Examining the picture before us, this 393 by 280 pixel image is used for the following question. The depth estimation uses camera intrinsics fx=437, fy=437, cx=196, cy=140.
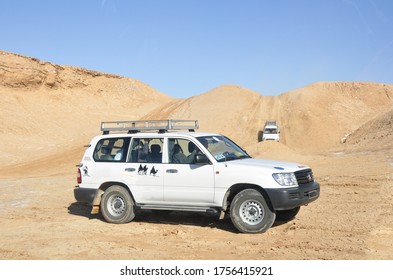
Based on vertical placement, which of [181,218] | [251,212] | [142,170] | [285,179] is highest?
[142,170]

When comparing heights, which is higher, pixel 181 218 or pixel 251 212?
pixel 251 212

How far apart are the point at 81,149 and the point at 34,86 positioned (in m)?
26.6

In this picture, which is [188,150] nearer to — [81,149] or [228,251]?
[228,251]

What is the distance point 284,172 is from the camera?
7457 mm

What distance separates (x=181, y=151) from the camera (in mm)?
8500

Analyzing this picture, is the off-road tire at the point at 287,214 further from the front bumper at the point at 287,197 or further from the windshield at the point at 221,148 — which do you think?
the windshield at the point at 221,148

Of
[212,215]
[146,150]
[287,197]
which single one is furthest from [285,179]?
[146,150]

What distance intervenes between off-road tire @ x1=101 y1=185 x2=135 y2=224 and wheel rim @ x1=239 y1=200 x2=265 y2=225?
2335 millimetres

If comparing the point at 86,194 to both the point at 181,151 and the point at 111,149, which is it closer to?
the point at 111,149

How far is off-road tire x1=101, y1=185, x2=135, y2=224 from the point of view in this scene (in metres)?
8.70

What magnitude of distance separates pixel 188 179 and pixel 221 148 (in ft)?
3.24

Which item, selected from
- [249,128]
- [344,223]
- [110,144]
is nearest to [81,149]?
[249,128]

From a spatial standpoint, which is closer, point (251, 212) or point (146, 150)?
point (251, 212)
